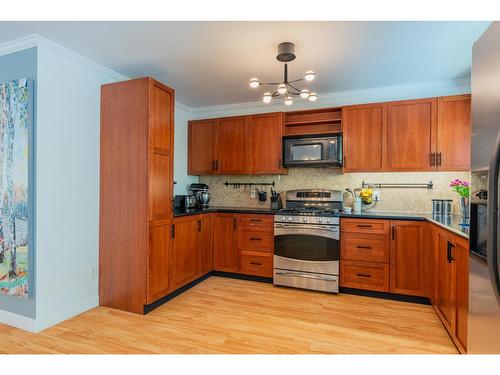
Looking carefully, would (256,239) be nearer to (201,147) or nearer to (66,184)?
(201,147)

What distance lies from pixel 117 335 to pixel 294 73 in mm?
3093

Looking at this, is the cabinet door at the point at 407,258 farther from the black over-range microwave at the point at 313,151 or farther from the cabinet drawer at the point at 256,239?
the cabinet drawer at the point at 256,239

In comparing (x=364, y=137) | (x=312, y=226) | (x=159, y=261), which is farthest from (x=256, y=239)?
(x=364, y=137)

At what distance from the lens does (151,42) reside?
2.51m

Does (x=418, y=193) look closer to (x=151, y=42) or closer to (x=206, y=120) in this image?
(x=206, y=120)

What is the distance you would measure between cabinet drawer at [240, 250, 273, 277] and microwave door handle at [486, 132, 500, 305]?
101 inches

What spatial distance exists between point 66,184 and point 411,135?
3.74 metres

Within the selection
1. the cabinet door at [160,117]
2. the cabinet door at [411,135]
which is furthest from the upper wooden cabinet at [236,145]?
the cabinet door at [411,135]

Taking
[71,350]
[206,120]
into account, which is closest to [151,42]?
[206,120]

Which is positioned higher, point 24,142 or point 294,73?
point 294,73

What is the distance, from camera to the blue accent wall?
2.41 m

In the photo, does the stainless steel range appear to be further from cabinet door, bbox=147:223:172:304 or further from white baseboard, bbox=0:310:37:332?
white baseboard, bbox=0:310:37:332

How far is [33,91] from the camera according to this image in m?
2.41
